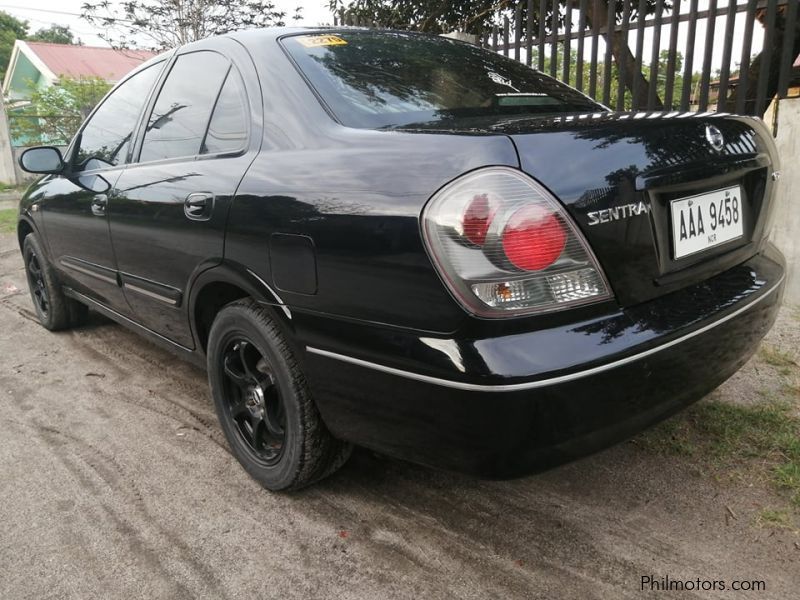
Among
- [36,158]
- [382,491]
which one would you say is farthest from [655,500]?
[36,158]

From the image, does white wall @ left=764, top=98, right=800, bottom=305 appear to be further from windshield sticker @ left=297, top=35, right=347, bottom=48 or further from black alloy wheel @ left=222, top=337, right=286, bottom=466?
black alloy wheel @ left=222, top=337, right=286, bottom=466

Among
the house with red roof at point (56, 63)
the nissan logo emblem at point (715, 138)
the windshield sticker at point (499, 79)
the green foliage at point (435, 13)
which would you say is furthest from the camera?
the house with red roof at point (56, 63)

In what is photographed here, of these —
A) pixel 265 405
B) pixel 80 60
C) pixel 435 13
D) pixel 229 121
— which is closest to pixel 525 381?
pixel 265 405

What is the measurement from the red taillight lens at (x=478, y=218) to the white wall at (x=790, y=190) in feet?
11.5

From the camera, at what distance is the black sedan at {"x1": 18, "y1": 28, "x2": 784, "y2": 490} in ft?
4.84

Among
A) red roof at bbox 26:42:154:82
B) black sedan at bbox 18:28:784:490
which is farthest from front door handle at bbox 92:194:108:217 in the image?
red roof at bbox 26:42:154:82

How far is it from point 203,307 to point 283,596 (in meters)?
1.17

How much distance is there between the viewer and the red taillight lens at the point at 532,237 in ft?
4.83

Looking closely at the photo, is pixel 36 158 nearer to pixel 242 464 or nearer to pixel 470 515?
pixel 242 464

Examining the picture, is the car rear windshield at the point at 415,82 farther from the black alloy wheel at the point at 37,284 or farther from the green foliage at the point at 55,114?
the green foliage at the point at 55,114

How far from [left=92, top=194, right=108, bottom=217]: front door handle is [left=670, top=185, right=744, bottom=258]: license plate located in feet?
8.30

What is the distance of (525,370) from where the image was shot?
1428 mm

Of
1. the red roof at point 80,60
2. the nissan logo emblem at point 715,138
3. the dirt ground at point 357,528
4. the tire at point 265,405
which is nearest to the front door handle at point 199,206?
the tire at point 265,405

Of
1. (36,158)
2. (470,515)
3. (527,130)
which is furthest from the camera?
(36,158)
